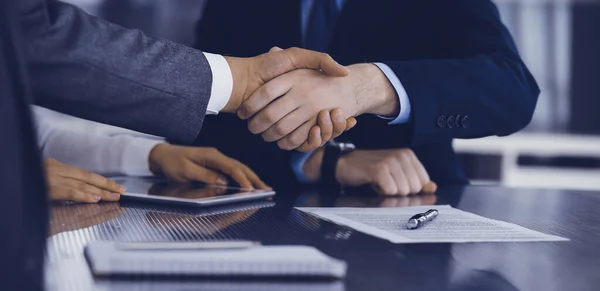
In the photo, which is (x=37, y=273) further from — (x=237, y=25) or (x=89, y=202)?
(x=237, y=25)

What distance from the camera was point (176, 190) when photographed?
1393mm

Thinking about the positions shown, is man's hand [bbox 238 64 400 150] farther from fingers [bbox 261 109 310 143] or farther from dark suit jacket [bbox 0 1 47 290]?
dark suit jacket [bbox 0 1 47 290]

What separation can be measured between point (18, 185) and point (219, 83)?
0.70 meters

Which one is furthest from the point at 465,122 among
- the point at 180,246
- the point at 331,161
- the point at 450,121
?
the point at 180,246

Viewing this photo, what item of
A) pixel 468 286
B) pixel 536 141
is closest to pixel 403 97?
pixel 468 286

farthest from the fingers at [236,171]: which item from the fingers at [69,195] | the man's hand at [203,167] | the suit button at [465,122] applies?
the suit button at [465,122]

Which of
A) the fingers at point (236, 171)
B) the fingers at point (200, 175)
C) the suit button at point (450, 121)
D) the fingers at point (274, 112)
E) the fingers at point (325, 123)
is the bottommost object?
the fingers at point (200, 175)

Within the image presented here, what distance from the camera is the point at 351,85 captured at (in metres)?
1.44

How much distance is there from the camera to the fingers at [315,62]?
1.41 m

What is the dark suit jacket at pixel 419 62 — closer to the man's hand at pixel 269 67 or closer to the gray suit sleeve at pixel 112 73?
the man's hand at pixel 269 67

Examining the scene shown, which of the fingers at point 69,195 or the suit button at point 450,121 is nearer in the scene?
the fingers at point 69,195

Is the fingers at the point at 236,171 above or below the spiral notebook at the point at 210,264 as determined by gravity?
below

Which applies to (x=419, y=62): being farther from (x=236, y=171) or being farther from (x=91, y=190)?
(x=91, y=190)

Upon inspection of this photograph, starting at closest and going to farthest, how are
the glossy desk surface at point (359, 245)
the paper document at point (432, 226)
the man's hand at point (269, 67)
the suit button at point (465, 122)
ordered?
1. the glossy desk surface at point (359, 245)
2. the paper document at point (432, 226)
3. the man's hand at point (269, 67)
4. the suit button at point (465, 122)
